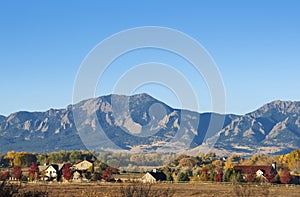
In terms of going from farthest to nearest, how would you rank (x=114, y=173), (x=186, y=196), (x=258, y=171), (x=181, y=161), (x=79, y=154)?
(x=79, y=154)
(x=181, y=161)
(x=114, y=173)
(x=258, y=171)
(x=186, y=196)

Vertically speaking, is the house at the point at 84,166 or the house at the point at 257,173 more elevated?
the house at the point at 84,166

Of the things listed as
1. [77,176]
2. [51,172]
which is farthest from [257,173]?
[51,172]

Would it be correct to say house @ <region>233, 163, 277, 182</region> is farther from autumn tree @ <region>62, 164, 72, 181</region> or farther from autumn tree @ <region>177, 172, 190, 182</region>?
autumn tree @ <region>62, 164, 72, 181</region>

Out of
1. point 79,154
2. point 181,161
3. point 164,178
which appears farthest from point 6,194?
point 79,154

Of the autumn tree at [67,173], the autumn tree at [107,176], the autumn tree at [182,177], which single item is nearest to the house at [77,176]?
the autumn tree at [67,173]

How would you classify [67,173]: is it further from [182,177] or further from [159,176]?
[182,177]

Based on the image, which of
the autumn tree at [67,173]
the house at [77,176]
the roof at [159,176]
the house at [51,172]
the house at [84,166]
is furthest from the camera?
the house at [84,166]

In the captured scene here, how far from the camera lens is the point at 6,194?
17.3 metres

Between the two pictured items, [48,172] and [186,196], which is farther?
[48,172]

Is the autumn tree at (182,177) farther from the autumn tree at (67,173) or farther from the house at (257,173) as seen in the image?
the autumn tree at (67,173)

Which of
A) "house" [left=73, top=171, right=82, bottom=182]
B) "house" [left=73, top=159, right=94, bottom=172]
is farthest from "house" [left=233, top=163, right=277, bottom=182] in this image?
"house" [left=73, top=159, right=94, bottom=172]

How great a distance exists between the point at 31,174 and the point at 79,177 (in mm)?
9535

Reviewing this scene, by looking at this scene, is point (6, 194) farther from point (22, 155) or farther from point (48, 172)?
point (22, 155)

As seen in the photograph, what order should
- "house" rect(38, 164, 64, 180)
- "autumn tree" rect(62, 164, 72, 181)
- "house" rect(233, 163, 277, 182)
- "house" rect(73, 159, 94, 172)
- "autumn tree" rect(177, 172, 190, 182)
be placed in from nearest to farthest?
"house" rect(233, 163, 277, 182)
"autumn tree" rect(177, 172, 190, 182)
"autumn tree" rect(62, 164, 72, 181)
"house" rect(38, 164, 64, 180)
"house" rect(73, 159, 94, 172)
